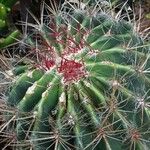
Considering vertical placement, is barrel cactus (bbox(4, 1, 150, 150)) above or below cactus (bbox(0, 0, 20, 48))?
above

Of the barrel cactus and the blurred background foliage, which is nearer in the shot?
the barrel cactus

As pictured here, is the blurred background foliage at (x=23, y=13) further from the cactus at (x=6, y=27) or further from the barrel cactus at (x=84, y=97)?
the barrel cactus at (x=84, y=97)

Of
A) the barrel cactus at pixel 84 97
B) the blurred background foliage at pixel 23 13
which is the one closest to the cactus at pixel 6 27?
the blurred background foliage at pixel 23 13

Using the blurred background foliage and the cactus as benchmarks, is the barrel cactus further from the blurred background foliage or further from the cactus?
the cactus

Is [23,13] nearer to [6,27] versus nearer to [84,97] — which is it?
[6,27]

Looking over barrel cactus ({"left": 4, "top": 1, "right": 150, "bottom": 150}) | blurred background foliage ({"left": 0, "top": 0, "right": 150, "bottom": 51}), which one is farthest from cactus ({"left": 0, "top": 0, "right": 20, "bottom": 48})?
barrel cactus ({"left": 4, "top": 1, "right": 150, "bottom": 150})

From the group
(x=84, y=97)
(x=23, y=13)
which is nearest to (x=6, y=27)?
(x=23, y=13)

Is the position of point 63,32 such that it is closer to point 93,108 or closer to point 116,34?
point 116,34
